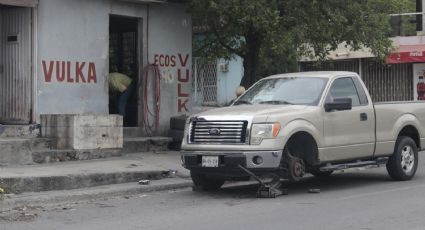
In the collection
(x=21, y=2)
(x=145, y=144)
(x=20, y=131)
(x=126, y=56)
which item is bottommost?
(x=145, y=144)

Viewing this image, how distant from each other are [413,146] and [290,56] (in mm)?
3909

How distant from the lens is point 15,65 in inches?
544

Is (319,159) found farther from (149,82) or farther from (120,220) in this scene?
(149,82)

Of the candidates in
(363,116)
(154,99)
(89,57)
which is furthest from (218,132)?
(154,99)

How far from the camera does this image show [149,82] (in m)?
15.9

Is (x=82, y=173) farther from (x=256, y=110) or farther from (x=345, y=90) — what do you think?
(x=345, y=90)

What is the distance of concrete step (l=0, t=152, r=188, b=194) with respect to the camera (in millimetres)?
10617

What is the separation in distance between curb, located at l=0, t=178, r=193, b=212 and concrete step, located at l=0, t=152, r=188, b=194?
0.17 m

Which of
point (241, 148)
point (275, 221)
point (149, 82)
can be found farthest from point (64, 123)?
point (275, 221)

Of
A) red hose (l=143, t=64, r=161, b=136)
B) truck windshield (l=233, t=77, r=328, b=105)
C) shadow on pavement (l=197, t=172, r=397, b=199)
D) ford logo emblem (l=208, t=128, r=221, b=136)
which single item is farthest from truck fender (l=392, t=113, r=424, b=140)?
red hose (l=143, t=64, r=161, b=136)

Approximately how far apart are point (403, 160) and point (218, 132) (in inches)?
159

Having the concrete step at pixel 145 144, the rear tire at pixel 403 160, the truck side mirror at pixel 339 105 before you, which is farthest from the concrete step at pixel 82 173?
the rear tire at pixel 403 160

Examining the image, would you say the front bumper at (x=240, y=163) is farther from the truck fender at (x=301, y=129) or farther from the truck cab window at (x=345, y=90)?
the truck cab window at (x=345, y=90)

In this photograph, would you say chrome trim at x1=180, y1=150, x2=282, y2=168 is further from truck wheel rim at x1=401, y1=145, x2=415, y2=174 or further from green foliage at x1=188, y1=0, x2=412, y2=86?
green foliage at x1=188, y1=0, x2=412, y2=86
